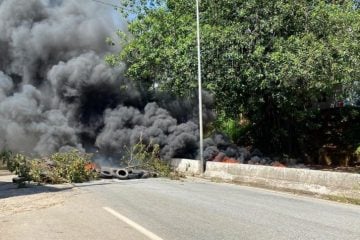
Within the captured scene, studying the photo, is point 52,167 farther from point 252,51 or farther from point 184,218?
point 252,51

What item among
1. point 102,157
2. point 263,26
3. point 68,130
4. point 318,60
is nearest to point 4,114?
point 68,130

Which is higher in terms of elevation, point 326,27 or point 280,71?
point 326,27

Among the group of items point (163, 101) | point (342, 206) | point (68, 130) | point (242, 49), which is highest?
point (242, 49)

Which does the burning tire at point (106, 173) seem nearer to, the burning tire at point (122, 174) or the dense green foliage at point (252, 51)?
the burning tire at point (122, 174)

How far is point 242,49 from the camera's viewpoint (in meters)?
21.6

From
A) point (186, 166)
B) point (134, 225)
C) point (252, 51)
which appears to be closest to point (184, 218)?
point (134, 225)

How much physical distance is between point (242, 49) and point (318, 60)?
11.0ft

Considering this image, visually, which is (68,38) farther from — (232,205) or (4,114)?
(232,205)

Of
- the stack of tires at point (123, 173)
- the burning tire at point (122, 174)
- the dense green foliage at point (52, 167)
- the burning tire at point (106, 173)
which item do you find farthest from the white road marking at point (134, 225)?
the burning tire at point (106, 173)

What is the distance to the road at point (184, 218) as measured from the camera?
7.38 meters

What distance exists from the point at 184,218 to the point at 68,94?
673 inches

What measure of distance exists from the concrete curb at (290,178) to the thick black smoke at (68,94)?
467cm

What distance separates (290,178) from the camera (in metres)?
14.2

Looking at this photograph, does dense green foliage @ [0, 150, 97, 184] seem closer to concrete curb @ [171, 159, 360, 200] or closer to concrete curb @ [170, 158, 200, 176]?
concrete curb @ [170, 158, 200, 176]
